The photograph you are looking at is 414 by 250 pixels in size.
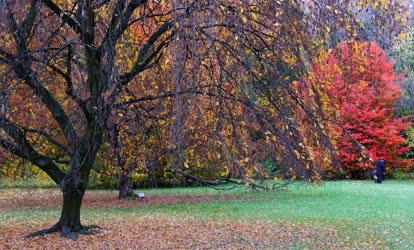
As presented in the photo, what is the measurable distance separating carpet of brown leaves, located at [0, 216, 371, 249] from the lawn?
17 mm

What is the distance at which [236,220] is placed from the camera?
45.8 ft

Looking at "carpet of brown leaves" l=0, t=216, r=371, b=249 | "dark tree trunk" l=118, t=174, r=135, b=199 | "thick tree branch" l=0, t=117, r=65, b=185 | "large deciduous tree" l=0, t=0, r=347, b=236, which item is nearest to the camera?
"large deciduous tree" l=0, t=0, r=347, b=236

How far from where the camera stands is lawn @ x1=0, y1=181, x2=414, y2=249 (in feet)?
34.0

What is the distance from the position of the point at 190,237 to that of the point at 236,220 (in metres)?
3.24

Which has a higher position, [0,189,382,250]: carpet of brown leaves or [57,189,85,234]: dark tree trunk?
[57,189,85,234]: dark tree trunk

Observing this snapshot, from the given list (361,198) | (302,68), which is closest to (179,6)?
(302,68)

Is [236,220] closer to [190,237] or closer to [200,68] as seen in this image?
[190,237]

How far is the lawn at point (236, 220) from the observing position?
10.4 meters

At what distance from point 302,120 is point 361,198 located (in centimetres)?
1248

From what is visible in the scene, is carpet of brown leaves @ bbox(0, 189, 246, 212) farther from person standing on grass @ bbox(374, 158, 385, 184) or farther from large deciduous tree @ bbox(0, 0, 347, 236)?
person standing on grass @ bbox(374, 158, 385, 184)

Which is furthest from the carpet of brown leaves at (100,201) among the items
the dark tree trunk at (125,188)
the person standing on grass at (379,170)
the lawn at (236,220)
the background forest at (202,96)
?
the person standing on grass at (379,170)

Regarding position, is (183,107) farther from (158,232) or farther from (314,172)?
(158,232)

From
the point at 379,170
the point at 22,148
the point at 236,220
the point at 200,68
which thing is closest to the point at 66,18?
the point at 22,148

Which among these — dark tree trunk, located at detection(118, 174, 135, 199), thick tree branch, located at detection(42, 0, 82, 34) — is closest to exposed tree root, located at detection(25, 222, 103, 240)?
thick tree branch, located at detection(42, 0, 82, 34)
